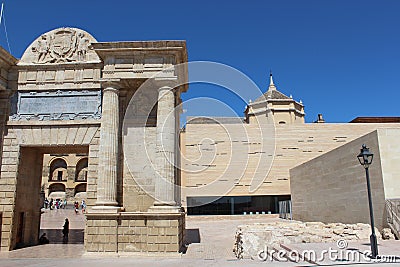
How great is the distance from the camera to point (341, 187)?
19.2 metres

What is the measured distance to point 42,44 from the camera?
1438 centimetres

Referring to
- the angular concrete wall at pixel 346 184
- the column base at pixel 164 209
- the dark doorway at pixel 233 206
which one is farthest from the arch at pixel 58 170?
the column base at pixel 164 209

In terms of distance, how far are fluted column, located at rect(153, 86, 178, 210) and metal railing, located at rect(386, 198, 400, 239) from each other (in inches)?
351

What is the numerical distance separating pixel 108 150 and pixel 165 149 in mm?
2205

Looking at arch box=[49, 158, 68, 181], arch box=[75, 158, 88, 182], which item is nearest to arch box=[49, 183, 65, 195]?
arch box=[49, 158, 68, 181]

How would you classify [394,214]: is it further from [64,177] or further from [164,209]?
[64,177]

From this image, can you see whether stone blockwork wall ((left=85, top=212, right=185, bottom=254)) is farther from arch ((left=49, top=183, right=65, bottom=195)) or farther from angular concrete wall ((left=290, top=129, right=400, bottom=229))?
arch ((left=49, top=183, right=65, bottom=195))

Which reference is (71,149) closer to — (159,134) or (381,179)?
(159,134)

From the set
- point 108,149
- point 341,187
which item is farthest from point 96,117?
point 341,187

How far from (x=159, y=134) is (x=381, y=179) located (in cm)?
994

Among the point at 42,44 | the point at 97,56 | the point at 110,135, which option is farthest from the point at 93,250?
the point at 42,44

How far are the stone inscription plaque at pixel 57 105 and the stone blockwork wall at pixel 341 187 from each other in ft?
41.6

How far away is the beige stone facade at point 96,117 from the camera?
12.7m

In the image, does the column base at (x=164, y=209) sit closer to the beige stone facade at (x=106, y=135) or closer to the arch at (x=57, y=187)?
the beige stone facade at (x=106, y=135)
